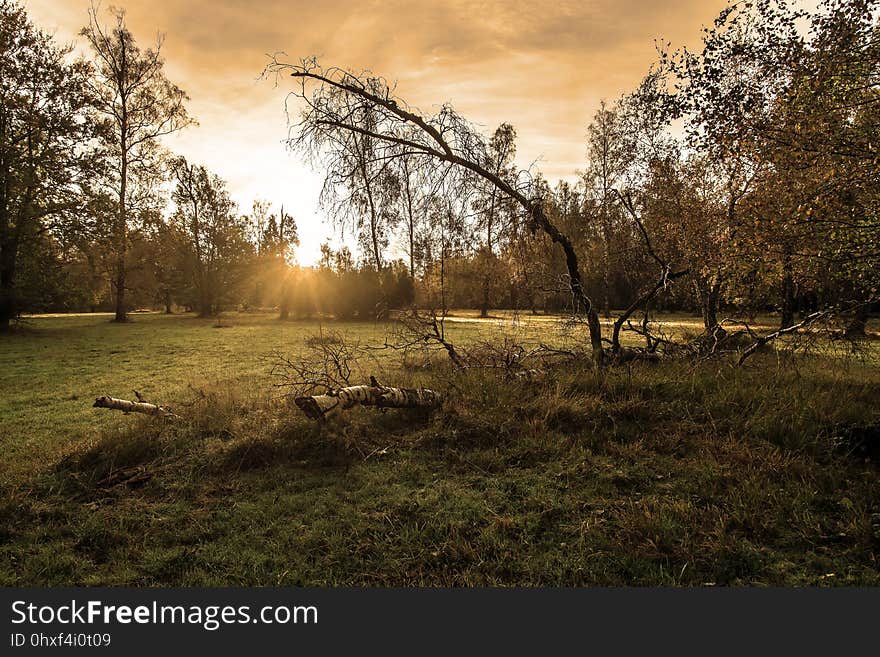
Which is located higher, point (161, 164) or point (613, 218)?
point (161, 164)

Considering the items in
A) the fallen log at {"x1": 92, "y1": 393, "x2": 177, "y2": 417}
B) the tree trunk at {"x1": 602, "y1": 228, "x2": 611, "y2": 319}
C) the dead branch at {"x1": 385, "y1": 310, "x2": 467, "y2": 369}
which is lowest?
the fallen log at {"x1": 92, "y1": 393, "x2": 177, "y2": 417}

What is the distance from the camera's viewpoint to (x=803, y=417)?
20.5 feet

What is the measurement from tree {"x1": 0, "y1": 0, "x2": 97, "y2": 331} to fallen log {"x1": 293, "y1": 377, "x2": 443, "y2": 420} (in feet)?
82.0

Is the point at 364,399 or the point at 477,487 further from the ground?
the point at 364,399

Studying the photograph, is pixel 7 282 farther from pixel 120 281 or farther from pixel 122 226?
pixel 120 281

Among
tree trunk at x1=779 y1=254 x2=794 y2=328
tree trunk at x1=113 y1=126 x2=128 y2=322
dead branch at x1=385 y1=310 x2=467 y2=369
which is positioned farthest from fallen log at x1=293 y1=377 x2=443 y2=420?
tree trunk at x1=113 y1=126 x2=128 y2=322

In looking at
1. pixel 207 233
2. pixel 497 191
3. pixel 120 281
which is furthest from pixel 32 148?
pixel 497 191

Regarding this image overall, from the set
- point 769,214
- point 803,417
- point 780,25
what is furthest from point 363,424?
point 780,25

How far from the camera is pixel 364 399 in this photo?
6988mm

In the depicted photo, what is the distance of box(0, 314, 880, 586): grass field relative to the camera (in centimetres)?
373

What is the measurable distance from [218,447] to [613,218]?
11.3 metres

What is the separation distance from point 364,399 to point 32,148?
27333 millimetres

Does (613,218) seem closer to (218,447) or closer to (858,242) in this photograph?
(858,242)

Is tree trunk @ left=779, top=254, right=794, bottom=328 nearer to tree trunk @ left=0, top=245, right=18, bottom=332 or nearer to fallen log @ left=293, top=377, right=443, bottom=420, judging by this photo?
fallen log @ left=293, top=377, right=443, bottom=420
